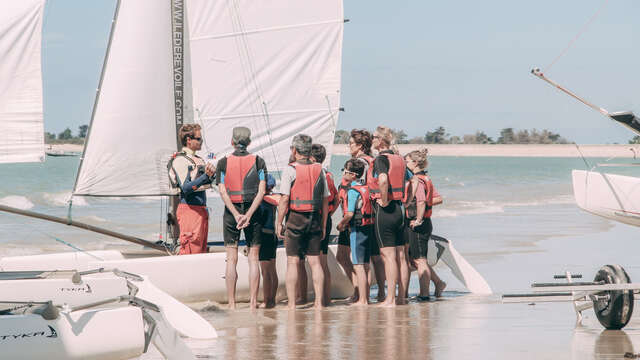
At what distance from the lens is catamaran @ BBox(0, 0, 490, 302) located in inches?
352

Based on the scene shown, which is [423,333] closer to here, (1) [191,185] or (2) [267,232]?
(2) [267,232]

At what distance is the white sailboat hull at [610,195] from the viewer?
295 inches

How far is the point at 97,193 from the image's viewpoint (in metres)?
9.67

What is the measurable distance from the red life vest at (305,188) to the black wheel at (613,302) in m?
2.52

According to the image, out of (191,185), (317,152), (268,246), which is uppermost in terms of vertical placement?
(317,152)

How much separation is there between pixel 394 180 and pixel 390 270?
0.80 metres

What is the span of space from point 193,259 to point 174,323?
1.84 metres

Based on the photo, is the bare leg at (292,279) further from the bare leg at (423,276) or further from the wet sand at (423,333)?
the bare leg at (423,276)

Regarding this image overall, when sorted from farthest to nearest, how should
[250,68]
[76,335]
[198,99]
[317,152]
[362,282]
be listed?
[250,68]
[198,99]
[317,152]
[362,282]
[76,335]

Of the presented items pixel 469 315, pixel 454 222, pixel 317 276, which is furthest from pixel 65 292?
pixel 454 222

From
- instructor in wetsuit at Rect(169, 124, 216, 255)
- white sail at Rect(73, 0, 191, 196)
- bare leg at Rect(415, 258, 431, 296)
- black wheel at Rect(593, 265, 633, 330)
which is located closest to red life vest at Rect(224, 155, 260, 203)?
instructor in wetsuit at Rect(169, 124, 216, 255)

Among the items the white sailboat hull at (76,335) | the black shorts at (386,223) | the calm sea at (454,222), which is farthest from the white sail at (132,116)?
the white sailboat hull at (76,335)

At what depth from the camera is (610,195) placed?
25.0 ft

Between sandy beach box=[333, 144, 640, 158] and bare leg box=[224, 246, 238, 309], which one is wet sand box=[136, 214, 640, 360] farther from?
sandy beach box=[333, 144, 640, 158]
